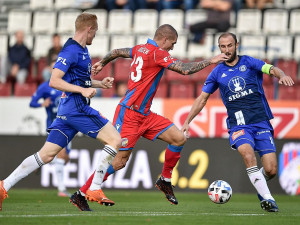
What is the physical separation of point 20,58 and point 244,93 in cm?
1111

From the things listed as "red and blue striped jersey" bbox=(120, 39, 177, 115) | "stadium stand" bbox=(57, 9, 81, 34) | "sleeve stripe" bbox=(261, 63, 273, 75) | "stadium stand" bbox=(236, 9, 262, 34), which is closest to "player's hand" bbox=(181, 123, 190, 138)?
"red and blue striped jersey" bbox=(120, 39, 177, 115)

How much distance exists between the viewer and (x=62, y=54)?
898 cm

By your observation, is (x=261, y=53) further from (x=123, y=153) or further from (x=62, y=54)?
(x=62, y=54)

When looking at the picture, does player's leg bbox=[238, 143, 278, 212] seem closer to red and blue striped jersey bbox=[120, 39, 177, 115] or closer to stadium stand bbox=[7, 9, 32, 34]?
red and blue striped jersey bbox=[120, 39, 177, 115]

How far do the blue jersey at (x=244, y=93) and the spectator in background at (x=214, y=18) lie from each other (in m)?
9.34

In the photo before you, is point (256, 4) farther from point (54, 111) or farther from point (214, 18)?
point (54, 111)

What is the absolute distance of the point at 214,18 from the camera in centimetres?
1973

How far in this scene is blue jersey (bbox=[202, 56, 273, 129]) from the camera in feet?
33.4

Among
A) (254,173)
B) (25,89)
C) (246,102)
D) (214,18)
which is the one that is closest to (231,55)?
(246,102)

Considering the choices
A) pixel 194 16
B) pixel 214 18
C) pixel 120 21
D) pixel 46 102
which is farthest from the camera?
pixel 120 21

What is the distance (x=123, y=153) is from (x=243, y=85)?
198cm

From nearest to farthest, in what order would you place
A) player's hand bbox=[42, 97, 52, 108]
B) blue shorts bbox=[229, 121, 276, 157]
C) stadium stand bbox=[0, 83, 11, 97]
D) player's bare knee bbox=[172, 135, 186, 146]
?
blue shorts bbox=[229, 121, 276, 157] < player's bare knee bbox=[172, 135, 186, 146] < player's hand bbox=[42, 97, 52, 108] < stadium stand bbox=[0, 83, 11, 97]

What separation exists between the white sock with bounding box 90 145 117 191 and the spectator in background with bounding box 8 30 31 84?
1130cm

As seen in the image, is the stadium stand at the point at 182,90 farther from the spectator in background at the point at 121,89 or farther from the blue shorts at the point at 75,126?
the blue shorts at the point at 75,126
